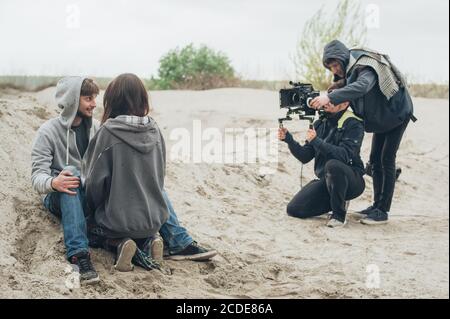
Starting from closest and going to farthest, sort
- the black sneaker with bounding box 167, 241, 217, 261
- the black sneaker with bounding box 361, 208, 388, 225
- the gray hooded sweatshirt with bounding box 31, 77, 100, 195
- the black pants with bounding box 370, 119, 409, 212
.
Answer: the gray hooded sweatshirt with bounding box 31, 77, 100, 195 → the black sneaker with bounding box 167, 241, 217, 261 → the black pants with bounding box 370, 119, 409, 212 → the black sneaker with bounding box 361, 208, 388, 225

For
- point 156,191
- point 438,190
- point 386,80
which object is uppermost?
point 386,80

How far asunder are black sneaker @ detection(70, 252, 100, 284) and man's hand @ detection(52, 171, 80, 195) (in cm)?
34

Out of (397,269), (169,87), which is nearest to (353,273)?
(397,269)

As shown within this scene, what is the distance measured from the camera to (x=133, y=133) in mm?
3854

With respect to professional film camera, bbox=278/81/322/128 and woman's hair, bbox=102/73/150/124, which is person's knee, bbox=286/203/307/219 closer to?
professional film camera, bbox=278/81/322/128

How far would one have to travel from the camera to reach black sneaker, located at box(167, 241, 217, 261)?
168 inches

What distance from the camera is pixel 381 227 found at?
581 centimetres

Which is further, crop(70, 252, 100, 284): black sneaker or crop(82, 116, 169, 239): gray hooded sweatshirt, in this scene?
crop(82, 116, 169, 239): gray hooded sweatshirt

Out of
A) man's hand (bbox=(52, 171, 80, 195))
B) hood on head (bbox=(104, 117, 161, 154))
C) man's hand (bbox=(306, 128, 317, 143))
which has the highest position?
hood on head (bbox=(104, 117, 161, 154))

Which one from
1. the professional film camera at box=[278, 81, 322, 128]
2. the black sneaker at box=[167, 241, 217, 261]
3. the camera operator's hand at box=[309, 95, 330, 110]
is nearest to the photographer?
the black sneaker at box=[167, 241, 217, 261]

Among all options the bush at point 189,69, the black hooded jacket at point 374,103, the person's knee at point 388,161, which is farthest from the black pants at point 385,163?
the bush at point 189,69

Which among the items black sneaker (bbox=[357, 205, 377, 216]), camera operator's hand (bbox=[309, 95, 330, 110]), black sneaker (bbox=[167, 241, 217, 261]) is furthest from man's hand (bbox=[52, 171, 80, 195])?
black sneaker (bbox=[357, 205, 377, 216])

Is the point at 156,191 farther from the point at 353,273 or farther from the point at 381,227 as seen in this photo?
the point at 381,227

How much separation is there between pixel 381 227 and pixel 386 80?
122 centimetres
